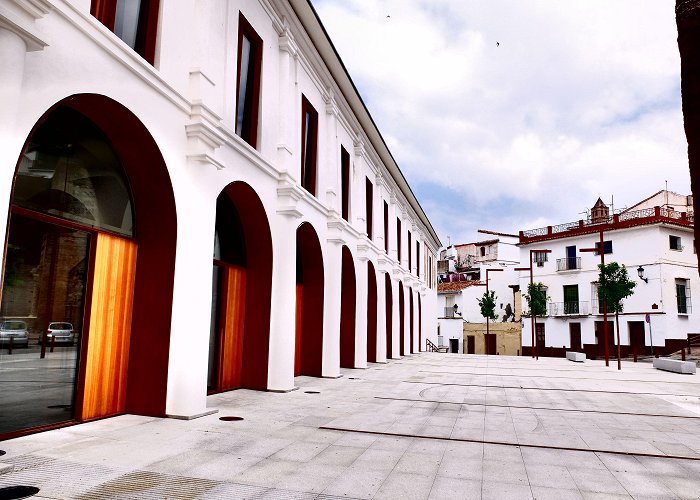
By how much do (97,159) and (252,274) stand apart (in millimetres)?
4679

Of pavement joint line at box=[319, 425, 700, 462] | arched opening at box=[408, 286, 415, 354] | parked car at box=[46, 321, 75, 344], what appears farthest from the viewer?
arched opening at box=[408, 286, 415, 354]

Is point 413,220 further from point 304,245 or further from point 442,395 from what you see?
point 442,395

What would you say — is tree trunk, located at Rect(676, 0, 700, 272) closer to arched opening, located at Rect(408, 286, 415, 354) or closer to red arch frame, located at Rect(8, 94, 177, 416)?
red arch frame, located at Rect(8, 94, 177, 416)

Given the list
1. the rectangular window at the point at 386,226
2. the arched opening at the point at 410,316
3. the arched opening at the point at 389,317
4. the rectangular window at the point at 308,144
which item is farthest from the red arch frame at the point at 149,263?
the arched opening at the point at 410,316

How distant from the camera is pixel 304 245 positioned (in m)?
13.8

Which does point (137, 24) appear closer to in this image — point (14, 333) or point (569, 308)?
point (14, 333)

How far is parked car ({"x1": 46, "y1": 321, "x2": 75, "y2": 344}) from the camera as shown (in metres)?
6.18

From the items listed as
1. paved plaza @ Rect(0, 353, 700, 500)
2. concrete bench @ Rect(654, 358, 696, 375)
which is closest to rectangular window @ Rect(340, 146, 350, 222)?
paved plaza @ Rect(0, 353, 700, 500)

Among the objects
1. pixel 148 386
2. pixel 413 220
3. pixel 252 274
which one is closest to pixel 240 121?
pixel 252 274

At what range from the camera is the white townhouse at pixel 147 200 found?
5.61m

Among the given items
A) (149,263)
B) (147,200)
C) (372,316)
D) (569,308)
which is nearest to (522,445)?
(149,263)

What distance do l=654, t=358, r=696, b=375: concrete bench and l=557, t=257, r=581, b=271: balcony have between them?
20171 millimetres

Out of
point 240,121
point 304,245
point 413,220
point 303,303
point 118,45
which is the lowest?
point 303,303

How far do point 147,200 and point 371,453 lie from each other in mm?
5094
